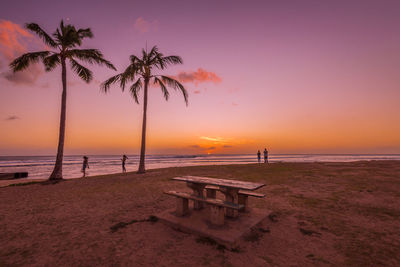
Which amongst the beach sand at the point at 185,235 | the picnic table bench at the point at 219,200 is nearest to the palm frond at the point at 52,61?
the beach sand at the point at 185,235

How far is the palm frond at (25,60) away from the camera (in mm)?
11733

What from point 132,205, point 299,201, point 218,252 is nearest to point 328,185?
point 299,201

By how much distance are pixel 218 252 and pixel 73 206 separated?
5770 mm

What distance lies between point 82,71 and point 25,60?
3.15 metres

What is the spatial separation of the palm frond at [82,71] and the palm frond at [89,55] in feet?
1.65

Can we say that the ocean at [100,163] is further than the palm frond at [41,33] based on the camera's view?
Yes

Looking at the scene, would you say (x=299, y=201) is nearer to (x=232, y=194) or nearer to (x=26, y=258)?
(x=232, y=194)

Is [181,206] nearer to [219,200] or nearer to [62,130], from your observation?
[219,200]

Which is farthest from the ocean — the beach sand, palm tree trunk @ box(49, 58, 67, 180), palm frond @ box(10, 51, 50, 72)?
the beach sand

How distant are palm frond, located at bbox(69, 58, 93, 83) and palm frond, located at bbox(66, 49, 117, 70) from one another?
50 centimetres

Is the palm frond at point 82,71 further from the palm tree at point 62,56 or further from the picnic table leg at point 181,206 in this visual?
the picnic table leg at point 181,206

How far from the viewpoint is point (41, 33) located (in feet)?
38.9

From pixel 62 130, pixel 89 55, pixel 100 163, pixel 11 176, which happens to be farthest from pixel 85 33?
pixel 100 163

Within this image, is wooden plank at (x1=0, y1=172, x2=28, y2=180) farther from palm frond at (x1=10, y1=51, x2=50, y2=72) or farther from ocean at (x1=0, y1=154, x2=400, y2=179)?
palm frond at (x1=10, y1=51, x2=50, y2=72)
